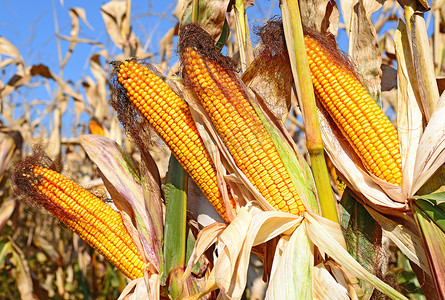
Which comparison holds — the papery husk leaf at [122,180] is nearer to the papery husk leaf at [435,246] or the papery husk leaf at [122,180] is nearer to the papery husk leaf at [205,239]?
the papery husk leaf at [205,239]

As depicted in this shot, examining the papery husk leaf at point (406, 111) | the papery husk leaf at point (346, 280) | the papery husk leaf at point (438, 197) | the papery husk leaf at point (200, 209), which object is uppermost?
the papery husk leaf at point (406, 111)

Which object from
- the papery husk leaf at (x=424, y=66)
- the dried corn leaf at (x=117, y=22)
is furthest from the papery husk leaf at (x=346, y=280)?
the dried corn leaf at (x=117, y=22)

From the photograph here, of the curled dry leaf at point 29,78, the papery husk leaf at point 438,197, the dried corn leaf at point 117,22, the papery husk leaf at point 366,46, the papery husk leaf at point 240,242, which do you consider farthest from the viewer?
the curled dry leaf at point 29,78

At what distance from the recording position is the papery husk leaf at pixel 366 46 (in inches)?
62.2

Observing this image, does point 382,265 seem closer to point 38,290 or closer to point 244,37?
point 244,37

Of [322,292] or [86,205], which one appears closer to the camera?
[322,292]

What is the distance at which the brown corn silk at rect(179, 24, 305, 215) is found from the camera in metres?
1.32

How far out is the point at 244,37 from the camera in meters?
1.87

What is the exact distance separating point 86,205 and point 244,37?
→ 1000 mm

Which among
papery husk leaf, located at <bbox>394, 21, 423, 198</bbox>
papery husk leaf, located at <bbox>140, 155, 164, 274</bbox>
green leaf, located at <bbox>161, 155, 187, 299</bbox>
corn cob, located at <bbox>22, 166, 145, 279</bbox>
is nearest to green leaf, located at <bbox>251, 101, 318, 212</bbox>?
papery husk leaf, located at <bbox>394, 21, 423, 198</bbox>

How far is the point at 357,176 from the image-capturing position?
140 centimetres

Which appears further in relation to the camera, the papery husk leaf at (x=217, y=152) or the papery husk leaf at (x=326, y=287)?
the papery husk leaf at (x=217, y=152)

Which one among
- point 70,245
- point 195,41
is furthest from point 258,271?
point 70,245

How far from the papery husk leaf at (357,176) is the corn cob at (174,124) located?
402 millimetres
